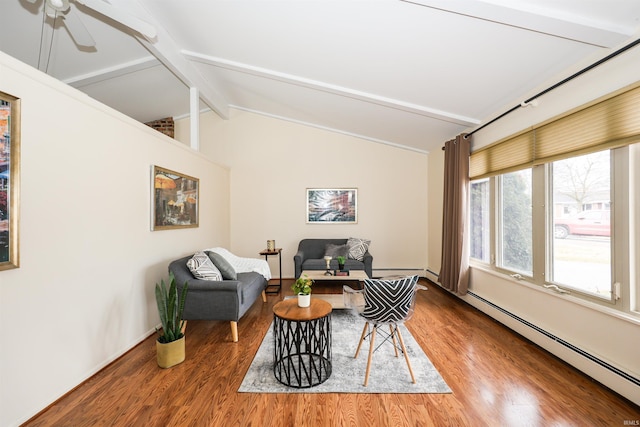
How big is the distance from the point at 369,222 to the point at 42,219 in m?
4.68

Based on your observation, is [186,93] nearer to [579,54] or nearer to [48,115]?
[48,115]

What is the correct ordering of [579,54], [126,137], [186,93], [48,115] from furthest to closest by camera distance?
[186,93]
[126,137]
[579,54]
[48,115]

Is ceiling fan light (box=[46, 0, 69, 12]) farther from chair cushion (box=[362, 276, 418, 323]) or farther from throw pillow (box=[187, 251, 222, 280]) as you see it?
chair cushion (box=[362, 276, 418, 323])

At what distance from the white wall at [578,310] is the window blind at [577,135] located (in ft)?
0.26

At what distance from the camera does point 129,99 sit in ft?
13.4

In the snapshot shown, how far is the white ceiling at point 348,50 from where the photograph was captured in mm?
1844

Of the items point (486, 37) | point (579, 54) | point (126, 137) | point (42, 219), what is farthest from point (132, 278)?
point (579, 54)

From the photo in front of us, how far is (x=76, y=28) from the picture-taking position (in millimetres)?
1988

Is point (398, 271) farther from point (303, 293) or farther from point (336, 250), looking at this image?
point (303, 293)

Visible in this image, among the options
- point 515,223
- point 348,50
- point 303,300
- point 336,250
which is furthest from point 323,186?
point 303,300

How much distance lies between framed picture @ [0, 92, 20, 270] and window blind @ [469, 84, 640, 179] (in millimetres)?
4024

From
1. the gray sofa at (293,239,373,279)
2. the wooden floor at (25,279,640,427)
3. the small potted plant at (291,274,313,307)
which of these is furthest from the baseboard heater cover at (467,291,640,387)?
the small potted plant at (291,274,313,307)

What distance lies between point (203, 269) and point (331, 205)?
305cm

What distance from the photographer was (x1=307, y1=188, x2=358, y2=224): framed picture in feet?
17.7
